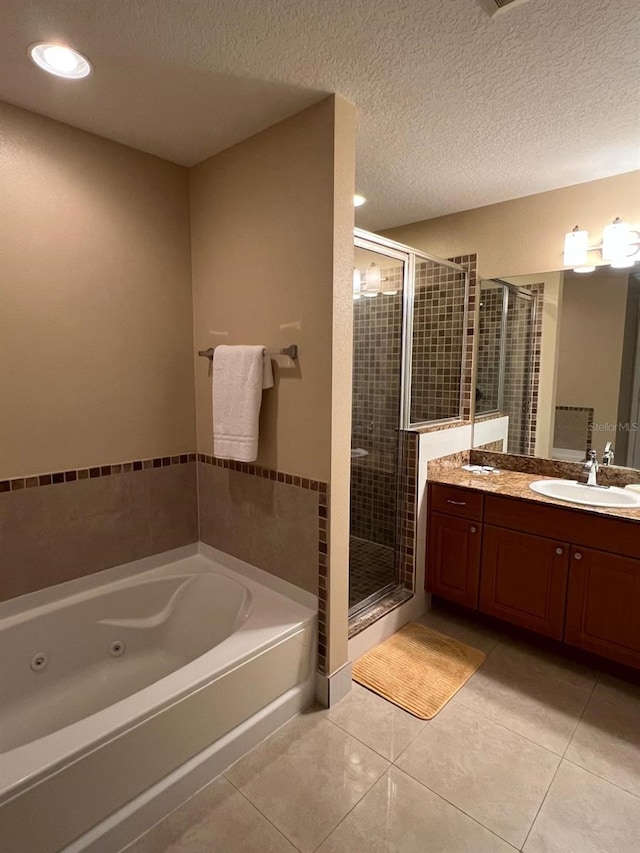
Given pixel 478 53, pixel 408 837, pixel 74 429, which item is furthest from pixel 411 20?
pixel 408 837

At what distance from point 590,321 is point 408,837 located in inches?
94.4

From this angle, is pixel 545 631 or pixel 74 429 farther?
pixel 545 631

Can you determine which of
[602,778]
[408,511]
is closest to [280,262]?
[408,511]

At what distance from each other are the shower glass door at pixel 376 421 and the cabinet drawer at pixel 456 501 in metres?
0.24

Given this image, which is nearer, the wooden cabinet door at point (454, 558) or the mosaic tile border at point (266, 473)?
the mosaic tile border at point (266, 473)

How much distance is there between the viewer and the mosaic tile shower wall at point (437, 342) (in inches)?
109

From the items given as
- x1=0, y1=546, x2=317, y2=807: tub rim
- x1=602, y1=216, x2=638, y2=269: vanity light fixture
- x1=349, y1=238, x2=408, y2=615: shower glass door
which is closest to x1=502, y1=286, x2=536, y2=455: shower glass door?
x1=602, y1=216, x2=638, y2=269: vanity light fixture

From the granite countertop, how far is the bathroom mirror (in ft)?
0.75

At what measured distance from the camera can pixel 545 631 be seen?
2221mm

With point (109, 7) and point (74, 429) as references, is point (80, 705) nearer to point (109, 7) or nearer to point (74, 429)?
point (74, 429)

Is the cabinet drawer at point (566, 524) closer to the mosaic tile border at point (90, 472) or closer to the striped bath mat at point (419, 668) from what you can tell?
the striped bath mat at point (419, 668)

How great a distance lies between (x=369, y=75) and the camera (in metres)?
1.55

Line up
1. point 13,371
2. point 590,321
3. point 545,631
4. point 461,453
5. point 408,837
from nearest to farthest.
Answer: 1. point 408,837
2. point 13,371
3. point 545,631
4. point 590,321
5. point 461,453

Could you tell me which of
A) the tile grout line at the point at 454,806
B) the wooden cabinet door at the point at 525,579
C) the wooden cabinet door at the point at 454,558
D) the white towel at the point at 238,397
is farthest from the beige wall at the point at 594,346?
the tile grout line at the point at 454,806
